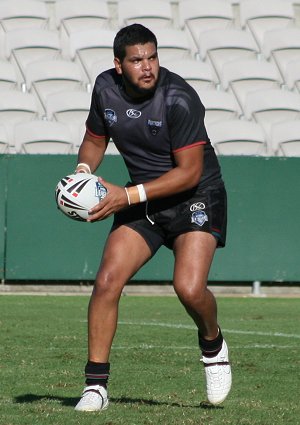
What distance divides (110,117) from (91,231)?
33.5ft

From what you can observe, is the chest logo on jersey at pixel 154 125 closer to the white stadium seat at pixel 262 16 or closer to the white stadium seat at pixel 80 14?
the white stadium seat at pixel 80 14

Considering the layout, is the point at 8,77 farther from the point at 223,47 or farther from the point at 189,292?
the point at 189,292

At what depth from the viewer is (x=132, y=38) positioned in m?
6.38

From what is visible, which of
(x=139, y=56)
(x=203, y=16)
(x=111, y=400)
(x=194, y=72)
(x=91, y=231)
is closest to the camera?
(x=139, y=56)

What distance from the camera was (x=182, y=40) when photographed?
2236 cm

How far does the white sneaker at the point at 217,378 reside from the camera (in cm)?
686

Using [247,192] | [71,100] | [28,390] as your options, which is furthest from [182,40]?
[28,390]

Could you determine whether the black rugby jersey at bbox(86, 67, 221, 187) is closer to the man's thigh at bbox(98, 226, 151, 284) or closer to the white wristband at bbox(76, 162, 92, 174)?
the white wristband at bbox(76, 162, 92, 174)

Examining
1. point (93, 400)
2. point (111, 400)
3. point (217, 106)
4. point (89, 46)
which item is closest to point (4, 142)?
point (89, 46)

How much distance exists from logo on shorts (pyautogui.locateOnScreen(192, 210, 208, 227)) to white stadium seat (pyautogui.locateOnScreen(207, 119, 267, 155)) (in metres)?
12.5

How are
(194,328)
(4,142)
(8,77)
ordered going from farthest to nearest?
(8,77), (4,142), (194,328)

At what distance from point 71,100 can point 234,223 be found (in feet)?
14.7

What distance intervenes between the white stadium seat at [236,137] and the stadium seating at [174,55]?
0.18 feet

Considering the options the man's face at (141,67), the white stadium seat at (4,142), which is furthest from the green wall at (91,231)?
the man's face at (141,67)
